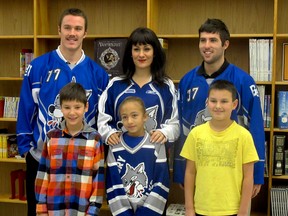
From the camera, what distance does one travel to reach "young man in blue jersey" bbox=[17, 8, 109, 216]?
2.55m

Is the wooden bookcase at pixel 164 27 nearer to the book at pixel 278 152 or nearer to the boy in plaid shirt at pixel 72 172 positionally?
the book at pixel 278 152

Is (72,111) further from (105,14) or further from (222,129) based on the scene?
(105,14)

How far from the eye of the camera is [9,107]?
4027 mm

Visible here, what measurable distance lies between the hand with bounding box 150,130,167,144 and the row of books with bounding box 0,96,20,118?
2082 millimetres

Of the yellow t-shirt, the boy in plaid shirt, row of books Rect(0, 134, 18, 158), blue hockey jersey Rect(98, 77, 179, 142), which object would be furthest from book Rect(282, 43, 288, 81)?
row of books Rect(0, 134, 18, 158)

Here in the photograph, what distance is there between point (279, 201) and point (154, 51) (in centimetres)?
173

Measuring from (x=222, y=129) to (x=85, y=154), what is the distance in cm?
73

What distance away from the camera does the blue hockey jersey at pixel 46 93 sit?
2559 mm

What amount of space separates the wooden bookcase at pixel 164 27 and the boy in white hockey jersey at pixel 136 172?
1.43 m

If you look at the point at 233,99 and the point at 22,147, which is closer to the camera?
the point at 233,99

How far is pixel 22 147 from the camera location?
265 centimetres

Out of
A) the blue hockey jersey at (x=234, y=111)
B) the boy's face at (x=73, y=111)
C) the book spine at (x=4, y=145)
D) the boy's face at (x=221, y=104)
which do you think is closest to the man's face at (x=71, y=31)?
the boy's face at (x=73, y=111)

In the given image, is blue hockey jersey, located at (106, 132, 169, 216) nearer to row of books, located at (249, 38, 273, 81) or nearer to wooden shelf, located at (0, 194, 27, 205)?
row of books, located at (249, 38, 273, 81)

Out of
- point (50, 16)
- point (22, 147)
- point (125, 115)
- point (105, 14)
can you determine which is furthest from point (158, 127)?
point (50, 16)
